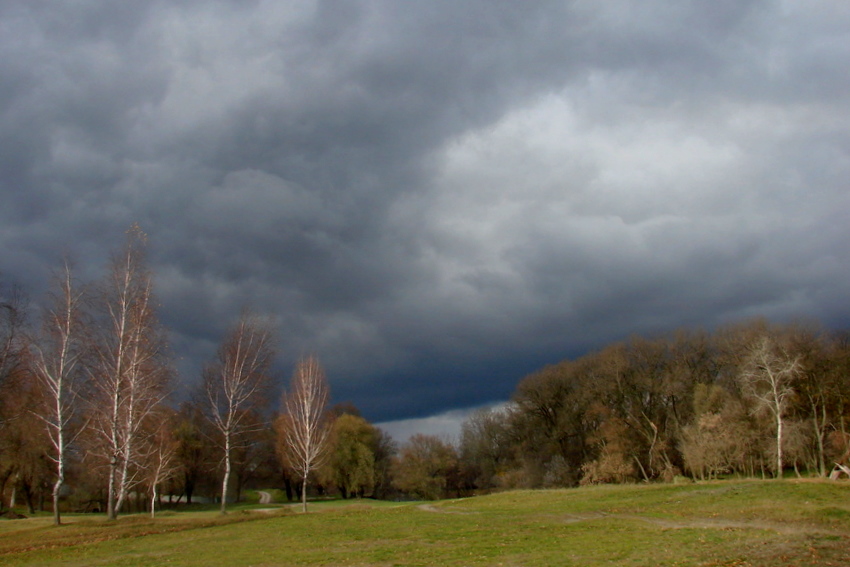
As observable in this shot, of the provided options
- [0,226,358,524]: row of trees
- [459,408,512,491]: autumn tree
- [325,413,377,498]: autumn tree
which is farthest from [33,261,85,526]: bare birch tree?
[459,408,512,491]: autumn tree

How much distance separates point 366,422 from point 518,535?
74.1 meters

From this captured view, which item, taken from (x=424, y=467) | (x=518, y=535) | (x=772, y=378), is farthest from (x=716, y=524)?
(x=424, y=467)

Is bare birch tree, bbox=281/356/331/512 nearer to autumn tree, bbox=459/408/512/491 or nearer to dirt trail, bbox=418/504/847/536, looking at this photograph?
dirt trail, bbox=418/504/847/536

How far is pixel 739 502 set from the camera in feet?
113

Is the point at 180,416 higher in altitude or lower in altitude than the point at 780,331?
lower

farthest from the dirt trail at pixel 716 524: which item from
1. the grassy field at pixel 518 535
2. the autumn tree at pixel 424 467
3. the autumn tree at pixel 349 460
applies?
the autumn tree at pixel 424 467

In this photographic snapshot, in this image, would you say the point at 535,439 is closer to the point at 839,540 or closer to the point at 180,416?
the point at 180,416

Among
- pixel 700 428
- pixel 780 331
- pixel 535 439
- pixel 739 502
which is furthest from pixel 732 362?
pixel 739 502

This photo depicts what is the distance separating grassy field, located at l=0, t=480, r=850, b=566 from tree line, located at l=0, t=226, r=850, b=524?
7.29 m

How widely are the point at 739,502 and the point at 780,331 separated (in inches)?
1486

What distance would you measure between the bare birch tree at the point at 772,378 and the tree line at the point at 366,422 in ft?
0.98

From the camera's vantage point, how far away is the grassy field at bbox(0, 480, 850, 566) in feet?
61.2

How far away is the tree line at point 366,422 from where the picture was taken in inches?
1535

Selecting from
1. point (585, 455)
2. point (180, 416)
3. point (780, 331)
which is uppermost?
point (780, 331)
